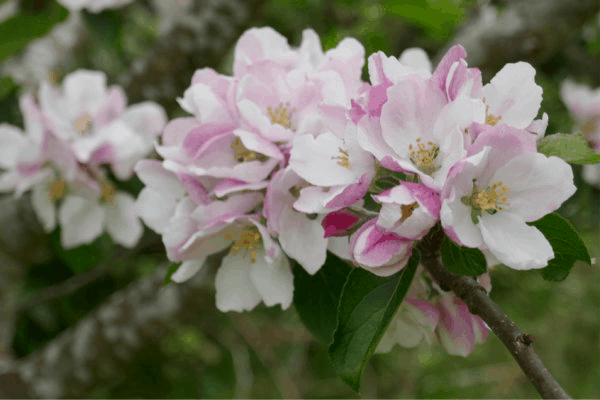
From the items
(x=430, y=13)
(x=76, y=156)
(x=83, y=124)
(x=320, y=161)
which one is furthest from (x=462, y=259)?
(x=430, y=13)

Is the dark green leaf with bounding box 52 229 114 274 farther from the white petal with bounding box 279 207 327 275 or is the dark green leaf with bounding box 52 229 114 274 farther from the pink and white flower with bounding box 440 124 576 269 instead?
the pink and white flower with bounding box 440 124 576 269

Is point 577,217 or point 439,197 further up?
point 439,197

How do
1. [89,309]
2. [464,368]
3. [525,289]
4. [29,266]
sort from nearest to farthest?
[29,266] → [89,309] → [525,289] → [464,368]

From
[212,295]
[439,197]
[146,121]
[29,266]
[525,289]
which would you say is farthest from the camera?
[525,289]

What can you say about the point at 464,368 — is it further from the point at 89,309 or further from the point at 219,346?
the point at 89,309

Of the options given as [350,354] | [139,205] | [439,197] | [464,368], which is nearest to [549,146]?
[439,197]

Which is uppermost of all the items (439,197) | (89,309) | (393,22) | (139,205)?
(439,197)

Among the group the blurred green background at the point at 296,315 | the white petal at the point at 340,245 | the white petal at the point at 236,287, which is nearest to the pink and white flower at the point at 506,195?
the white petal at the point at 340,245

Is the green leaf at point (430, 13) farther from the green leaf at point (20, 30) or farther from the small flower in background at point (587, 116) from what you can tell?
the green leaf at point (20, 30)
